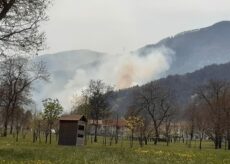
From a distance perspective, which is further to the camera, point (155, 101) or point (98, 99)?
point (155, 101)

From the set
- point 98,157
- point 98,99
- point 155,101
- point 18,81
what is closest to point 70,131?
point 18,81

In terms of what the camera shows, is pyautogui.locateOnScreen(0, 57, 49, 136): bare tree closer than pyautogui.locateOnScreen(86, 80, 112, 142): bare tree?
Yes

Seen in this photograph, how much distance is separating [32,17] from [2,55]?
10.8 feet

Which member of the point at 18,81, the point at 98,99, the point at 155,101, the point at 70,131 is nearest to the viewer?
the point at 70,131

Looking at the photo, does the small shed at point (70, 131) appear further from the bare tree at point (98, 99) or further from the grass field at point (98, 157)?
the bare tree at point (98, 99)

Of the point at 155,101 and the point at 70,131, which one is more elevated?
the point at 155,101

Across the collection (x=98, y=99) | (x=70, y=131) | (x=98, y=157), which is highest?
(x=98, y=99)

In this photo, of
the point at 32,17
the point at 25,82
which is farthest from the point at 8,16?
the point at 25,82

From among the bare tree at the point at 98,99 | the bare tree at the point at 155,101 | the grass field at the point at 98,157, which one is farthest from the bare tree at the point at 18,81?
the grass field at the point at 98,157

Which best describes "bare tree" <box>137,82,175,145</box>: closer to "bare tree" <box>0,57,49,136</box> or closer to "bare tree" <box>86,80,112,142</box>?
"bare tree" <box>86,80,112,142</box>

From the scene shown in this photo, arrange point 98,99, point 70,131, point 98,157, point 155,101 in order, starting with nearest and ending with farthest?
point 98,157, point 70,131, point 98,99, point 155,101

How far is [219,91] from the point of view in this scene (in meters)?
118

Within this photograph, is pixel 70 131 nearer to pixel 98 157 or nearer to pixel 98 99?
pixel 98 157

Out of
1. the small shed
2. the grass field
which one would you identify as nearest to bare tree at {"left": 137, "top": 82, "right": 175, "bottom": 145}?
the small shed
